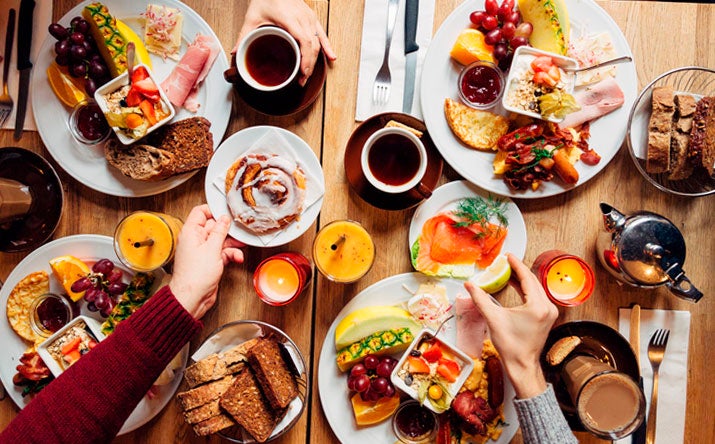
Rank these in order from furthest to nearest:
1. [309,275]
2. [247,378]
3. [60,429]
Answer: [309,275]
[247,378]
[60,429]

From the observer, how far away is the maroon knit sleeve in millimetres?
1486

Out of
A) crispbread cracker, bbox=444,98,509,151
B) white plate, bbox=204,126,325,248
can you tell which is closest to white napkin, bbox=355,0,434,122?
crispbread cracker, bbox=444,98,509,151

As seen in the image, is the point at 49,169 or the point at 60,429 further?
the point at 49,169

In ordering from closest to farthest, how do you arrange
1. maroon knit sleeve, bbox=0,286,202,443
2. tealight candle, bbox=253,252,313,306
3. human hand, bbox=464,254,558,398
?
maroon knit sleeve, bbox=0,286,202,443, human hand, bbox=464,254,558,398, tealight candle, bbox=253,252,313,306

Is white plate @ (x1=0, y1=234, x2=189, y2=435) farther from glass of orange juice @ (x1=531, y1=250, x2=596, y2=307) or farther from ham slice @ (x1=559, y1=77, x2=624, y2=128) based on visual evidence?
ham slice @ (x1=559, y1=77, x2=624, y2=128)

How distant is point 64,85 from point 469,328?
156 centimetres

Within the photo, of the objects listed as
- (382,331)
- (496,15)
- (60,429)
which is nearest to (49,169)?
(60,429)

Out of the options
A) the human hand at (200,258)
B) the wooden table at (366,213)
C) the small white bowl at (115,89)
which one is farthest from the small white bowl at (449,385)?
the small white bowl at (115,89)

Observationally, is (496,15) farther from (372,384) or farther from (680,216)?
(372,384)

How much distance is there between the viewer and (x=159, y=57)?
1.79 metres

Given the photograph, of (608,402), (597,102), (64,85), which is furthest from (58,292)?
(597,102)

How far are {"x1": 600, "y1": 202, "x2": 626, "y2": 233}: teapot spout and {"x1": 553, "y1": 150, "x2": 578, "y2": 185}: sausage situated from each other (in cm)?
12

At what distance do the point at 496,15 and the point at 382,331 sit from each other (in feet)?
3.61

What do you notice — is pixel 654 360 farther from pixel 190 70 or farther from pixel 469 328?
pixel 190 70
